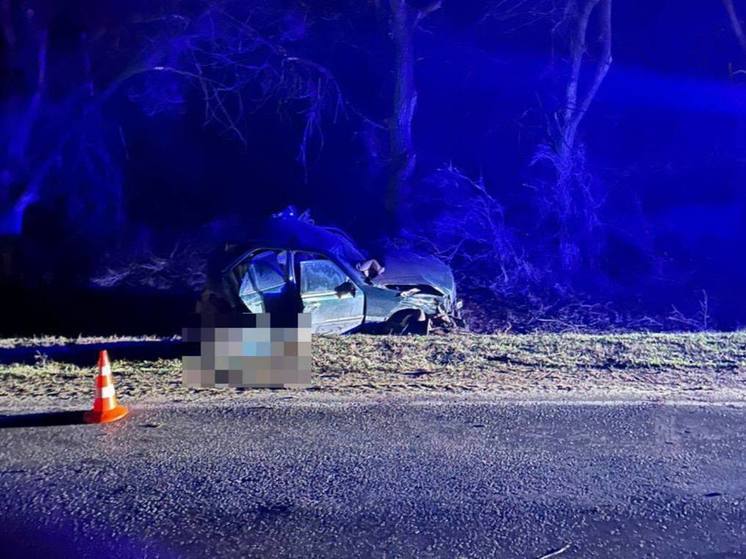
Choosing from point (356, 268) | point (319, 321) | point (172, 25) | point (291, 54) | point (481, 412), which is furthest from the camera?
point (291, 54)

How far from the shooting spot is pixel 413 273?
10.4 m

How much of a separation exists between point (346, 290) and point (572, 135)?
7779 mm

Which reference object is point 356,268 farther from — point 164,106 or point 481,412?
point 164,106

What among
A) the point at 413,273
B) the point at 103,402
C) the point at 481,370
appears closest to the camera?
the point at 103,402

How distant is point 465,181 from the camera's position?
1518 cm

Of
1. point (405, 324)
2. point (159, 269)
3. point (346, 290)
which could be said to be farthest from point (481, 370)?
point (159, 269)

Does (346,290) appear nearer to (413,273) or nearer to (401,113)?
(413,273)

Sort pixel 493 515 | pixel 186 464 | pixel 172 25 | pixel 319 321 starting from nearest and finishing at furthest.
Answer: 1. pixel 493 515
2. pixel 186 464
3. pixel 319 321
4. pixel 172 25

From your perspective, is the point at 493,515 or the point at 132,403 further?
the point at 132,403

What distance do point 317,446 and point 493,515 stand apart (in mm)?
1489

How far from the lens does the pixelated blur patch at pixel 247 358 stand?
6352 millimetres

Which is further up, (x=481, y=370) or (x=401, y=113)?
(x=401, y=113)

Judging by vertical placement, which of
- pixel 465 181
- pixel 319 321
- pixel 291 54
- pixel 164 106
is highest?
pixel 291 54

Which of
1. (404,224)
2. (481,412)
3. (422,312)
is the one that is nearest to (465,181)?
(404,224)
